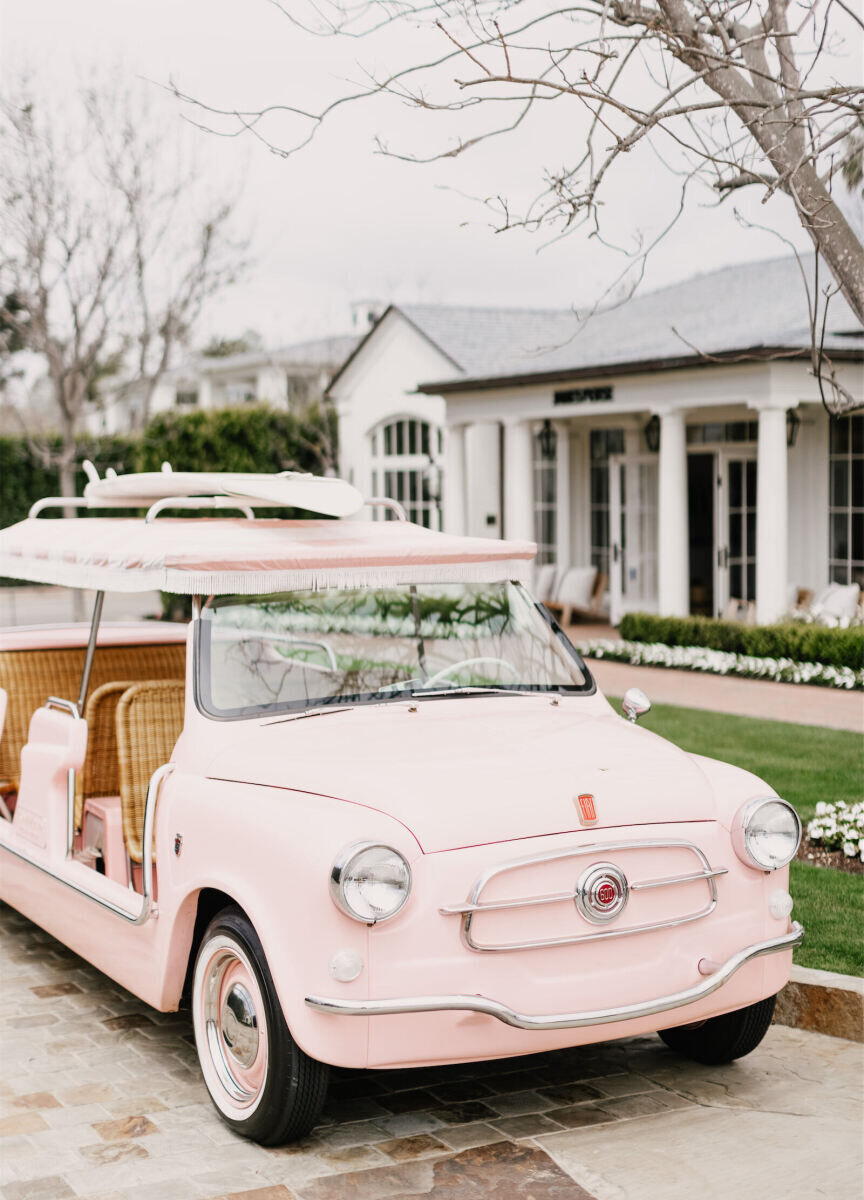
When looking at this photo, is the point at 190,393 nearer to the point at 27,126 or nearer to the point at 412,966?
the point at 27,126

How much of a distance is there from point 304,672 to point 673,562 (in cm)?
1354

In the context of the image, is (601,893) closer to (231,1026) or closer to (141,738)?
(231,1026)

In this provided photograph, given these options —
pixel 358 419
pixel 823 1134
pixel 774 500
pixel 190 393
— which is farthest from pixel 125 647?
pixel 190 393

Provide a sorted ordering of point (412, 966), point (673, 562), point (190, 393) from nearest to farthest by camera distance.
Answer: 1. point (412, 966)
2. point (673, 562)
3. point (190, 393)

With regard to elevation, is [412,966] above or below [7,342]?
below

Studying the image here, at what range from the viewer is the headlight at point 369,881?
3.76 m

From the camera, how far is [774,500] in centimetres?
1672

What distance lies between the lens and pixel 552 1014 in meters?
3.93

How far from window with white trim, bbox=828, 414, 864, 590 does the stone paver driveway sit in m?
14.2

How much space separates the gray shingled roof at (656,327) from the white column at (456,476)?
1111 millimetres

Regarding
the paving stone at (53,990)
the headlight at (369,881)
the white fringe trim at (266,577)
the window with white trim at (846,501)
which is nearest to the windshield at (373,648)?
the white fringe trim at (266,577)

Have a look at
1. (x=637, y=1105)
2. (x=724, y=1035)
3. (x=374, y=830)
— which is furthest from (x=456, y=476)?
(x=374, y=830)

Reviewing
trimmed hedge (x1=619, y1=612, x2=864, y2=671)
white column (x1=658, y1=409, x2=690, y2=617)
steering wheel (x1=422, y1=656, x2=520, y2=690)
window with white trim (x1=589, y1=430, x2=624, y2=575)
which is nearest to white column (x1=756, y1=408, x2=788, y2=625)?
trimmed hedge (x1=619, y1=612, x2=864, y2=671)

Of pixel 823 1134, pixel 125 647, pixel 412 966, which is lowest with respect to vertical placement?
pixel 823 1134
